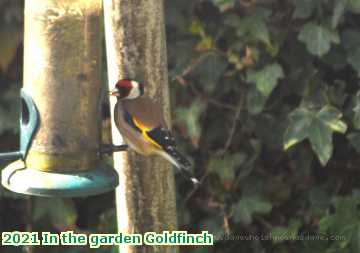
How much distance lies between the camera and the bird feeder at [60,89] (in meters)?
2.89

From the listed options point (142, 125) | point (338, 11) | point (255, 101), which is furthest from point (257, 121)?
point (142, 125)

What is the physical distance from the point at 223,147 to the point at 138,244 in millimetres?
1326

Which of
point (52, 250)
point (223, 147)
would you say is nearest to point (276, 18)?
point (223, 147)

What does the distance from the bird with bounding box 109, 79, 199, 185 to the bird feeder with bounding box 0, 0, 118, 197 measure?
16 cm

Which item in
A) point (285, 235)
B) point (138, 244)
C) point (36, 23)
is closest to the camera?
point (138, 244)

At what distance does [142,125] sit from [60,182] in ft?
1.11

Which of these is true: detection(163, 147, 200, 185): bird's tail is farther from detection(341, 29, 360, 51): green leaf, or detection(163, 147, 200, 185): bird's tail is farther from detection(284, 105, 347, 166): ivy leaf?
detection(341, 29, 360, 51): green leaf

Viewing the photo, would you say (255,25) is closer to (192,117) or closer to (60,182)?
(192,117)

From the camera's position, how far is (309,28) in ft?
11.6

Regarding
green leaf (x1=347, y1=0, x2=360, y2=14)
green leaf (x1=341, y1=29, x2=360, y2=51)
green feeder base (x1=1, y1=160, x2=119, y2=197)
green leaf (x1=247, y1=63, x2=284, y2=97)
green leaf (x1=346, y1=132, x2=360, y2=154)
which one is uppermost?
green leaf (x1=347, y1=0, x2=360, y2=14)

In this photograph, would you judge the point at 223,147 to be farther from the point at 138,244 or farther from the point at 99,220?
the point at 138,244

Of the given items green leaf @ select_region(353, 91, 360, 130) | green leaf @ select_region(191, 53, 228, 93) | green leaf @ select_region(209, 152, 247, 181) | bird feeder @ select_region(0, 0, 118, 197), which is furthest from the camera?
green leaf @ select_region(209, 152, 247, 181)

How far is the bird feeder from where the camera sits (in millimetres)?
2887

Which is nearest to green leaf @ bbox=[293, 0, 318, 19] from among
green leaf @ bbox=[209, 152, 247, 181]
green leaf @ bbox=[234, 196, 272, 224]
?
green leaf @ bbox=[209, 152, 247, 181]
